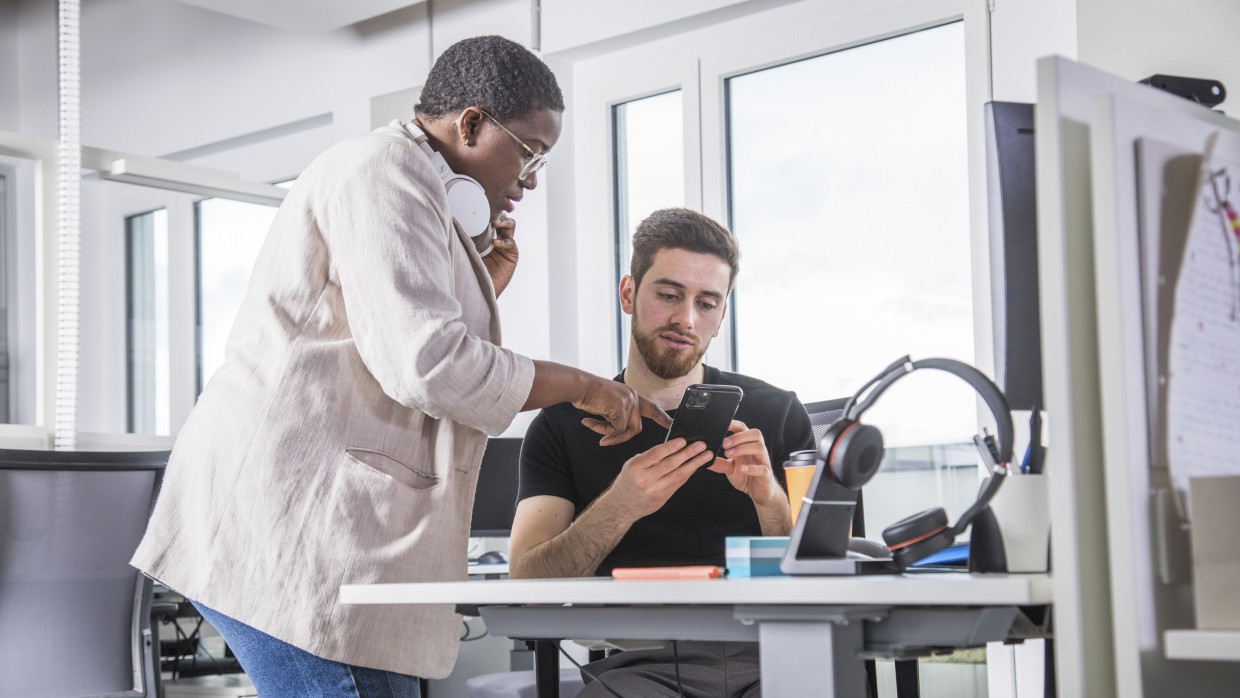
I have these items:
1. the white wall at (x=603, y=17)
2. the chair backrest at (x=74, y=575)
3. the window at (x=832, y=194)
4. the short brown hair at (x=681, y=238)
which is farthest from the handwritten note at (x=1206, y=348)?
the white wall at (x=603, y=17)

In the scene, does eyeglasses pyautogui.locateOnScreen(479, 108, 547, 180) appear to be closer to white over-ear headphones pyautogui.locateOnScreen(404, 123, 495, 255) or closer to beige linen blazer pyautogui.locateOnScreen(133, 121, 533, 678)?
white over-ear headphones pyautogui.locateOnScreen(404, 123, 495, 255)

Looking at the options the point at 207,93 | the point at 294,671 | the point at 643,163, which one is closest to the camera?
the point at 294,671

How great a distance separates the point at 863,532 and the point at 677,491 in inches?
12.4

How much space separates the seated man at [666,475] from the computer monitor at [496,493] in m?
1.36

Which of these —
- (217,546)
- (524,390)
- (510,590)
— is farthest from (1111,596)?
(217,546)

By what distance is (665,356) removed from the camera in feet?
7.34

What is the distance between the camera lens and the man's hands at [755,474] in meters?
1.73

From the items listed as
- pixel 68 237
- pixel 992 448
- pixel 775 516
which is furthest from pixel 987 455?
pixel 68 237

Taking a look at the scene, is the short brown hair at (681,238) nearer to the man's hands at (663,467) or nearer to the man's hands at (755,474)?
the man's hands at (755,474)

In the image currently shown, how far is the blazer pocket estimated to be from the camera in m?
1.37

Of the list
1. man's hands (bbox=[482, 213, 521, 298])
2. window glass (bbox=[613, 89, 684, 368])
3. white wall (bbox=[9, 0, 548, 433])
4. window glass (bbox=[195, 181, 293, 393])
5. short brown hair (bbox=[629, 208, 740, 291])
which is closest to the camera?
man's hands (bbox=[482, 213, 521, 298])

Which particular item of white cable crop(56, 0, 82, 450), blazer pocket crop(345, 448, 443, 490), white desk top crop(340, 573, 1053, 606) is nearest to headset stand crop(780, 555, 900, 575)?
white desk top crop(340, 573, 1053, 606)

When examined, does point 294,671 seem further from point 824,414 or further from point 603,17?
point 603,17

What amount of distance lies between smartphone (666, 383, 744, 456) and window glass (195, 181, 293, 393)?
3.54 meters
